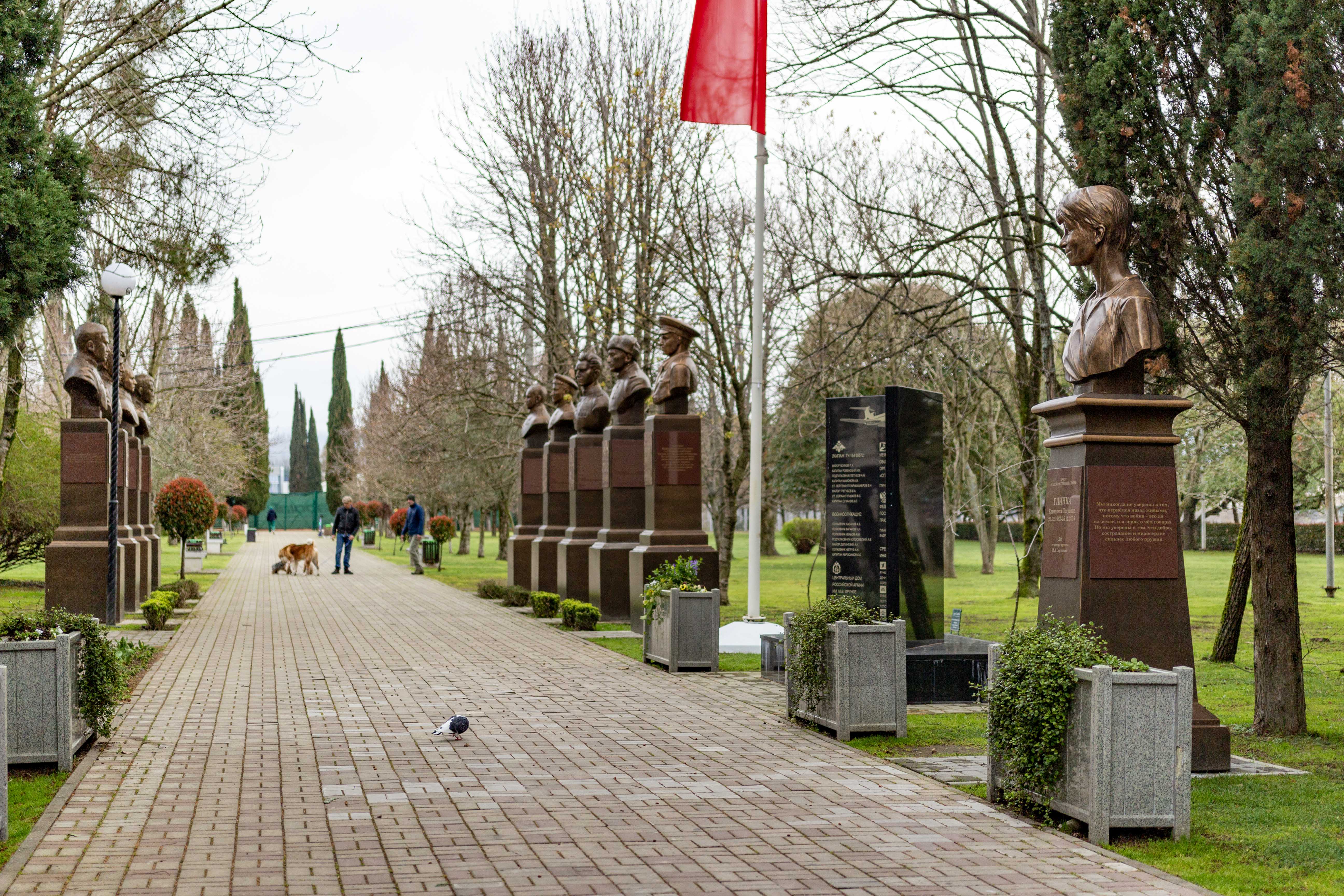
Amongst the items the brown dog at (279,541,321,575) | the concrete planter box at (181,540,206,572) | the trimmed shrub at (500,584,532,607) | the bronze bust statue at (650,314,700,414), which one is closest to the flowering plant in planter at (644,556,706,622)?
the bronze bust statue at (650,314,700,414)

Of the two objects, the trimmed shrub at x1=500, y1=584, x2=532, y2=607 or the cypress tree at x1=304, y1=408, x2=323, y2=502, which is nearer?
the trimmed shrub at x1=500, y1=584, x2=532, y2=607

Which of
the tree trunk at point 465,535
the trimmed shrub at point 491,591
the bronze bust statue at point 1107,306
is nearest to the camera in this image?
the bronze bust statue at point 1107,306

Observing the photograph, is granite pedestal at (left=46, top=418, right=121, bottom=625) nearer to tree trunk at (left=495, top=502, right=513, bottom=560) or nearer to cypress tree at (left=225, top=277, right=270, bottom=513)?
tree trunk at (left=495, top=502, right=513, bottom=560)

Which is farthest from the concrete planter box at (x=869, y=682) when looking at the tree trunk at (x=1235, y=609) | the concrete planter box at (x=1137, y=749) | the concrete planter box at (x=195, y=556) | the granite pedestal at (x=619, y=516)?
the concrete planter box at (x=195, y=556)

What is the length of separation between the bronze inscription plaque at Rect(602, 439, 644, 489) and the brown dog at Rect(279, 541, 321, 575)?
1851 cm

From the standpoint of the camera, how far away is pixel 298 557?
117 ft

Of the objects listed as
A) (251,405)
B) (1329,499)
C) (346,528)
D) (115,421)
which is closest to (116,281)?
(115,421)

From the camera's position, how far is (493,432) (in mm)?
34625

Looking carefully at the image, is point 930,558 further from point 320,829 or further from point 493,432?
point 493,432

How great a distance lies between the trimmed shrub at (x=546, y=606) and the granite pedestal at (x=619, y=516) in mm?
1088

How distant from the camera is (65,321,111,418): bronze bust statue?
59.4ft

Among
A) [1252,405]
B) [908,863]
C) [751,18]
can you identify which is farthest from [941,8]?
[908,863]

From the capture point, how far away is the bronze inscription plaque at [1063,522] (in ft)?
27.5

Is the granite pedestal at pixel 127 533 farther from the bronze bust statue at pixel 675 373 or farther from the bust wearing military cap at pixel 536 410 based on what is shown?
the bronze bust statue at pixel 675 373
